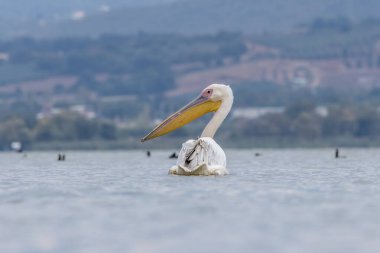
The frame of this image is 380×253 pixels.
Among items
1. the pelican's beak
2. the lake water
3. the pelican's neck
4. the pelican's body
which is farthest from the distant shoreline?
the lake water

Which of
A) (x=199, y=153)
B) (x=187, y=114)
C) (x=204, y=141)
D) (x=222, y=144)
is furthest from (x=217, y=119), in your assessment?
(x=222, y=144)

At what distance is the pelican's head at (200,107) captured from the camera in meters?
33.2

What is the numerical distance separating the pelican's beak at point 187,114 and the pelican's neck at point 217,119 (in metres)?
0.25

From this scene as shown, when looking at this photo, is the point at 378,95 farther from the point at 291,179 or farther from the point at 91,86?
the point at 291,179

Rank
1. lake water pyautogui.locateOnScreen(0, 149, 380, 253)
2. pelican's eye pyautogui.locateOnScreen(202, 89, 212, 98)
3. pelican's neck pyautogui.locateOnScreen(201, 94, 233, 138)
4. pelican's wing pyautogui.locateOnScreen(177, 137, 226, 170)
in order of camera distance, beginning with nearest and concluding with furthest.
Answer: lake water pyautogui.locateOnScreen(0, 149, 380, 253), pelican's wing pyautogui.locateOnScreen(177, 137, 226, 170), pelican's neck pyautogui.locateOnScreen(201, 94, 233, 138), pelican's eye pyautogui.locateOnScreen(202, 89, 212, 98)

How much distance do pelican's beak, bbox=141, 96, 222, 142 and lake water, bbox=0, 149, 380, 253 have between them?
269cm

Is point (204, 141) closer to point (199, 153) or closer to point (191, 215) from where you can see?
point (199, 153)

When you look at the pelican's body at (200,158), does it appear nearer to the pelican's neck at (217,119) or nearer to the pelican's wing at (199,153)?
the pelican's wing at (199,153)

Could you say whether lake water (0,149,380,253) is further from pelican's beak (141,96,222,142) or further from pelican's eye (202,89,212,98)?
pelican's eye (202,89,212,98)

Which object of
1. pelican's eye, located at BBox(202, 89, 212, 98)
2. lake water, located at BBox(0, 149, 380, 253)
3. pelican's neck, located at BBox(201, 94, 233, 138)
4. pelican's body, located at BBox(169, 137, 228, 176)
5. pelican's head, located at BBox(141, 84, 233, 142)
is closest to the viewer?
lake water, located at BBox(0, 149, 380, 253)

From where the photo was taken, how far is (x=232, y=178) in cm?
3052

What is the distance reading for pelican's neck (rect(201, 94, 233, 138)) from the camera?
3189 centimetres

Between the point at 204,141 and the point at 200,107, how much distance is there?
3.47 metres

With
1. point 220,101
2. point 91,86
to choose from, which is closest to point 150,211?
point 220,101
